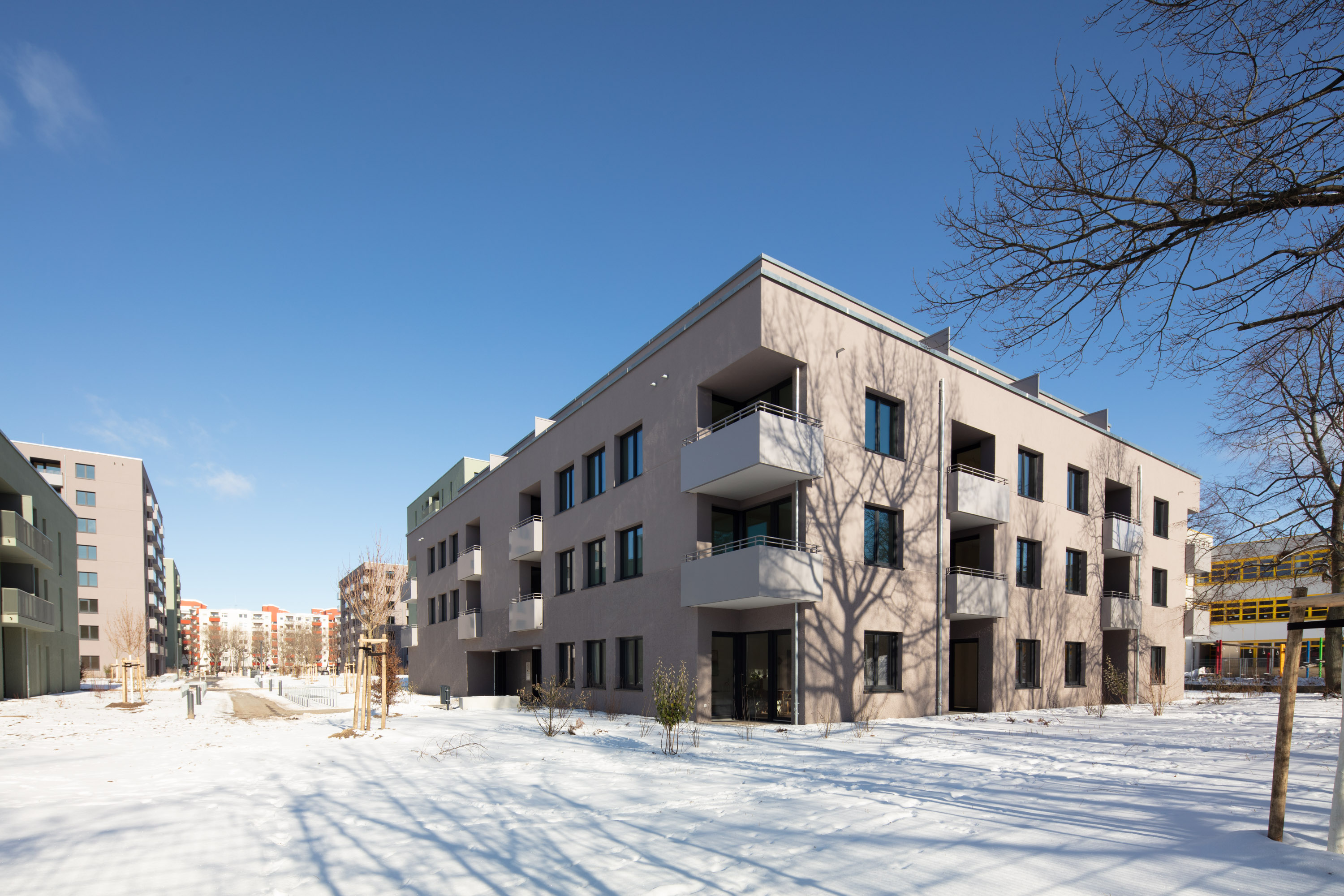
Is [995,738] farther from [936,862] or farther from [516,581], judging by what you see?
[516,581]

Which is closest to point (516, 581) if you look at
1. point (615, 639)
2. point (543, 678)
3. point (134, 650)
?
point (543, 678)

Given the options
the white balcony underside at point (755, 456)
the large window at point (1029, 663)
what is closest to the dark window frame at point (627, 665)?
the white balcony underside at point (755, 456)

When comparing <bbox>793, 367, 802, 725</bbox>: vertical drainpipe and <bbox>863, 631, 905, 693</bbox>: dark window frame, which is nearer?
<bbox>793, 367, 802, 725</bbox>: vertical drainpipe

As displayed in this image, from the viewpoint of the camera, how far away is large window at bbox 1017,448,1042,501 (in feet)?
81.5

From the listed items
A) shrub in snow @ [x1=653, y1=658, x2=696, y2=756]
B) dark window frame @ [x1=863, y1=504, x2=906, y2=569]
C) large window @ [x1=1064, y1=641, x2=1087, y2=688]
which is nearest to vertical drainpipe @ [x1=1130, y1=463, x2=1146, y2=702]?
large window @ [x1=1064, y1=641, x2=1087, y2=688]

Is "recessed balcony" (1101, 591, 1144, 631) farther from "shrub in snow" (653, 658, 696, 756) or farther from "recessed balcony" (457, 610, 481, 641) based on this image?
"recessed balcony" (457, 610, 481, 641)

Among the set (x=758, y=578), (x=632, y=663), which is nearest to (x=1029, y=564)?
(x=758, y=578)

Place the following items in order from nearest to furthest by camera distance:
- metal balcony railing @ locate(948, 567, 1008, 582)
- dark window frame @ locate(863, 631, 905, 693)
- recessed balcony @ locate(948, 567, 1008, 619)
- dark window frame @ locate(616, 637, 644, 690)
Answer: dark window frame @ locate(863, 631, 905, 693) < recessed balcony @ locate(948, 567, 1008, 619) < dark window frame @ locate(616, 637, 644, 690) < metal balcony railing @ locate(948, 567, 1008, 582)

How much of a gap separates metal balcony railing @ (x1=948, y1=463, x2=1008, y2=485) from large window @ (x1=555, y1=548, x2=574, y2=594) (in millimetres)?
13534

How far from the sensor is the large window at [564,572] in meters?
26.7

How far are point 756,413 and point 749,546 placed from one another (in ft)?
12.4

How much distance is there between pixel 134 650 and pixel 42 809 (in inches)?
1812

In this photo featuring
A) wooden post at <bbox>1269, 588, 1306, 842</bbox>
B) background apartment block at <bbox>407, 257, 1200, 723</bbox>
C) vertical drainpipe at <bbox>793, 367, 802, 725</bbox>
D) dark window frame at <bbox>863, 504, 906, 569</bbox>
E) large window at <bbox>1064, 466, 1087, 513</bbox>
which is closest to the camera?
wooden post at <bbox>1269, 588, 1306, 842</bbox>

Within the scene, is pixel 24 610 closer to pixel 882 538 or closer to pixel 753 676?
pixel 753 676
